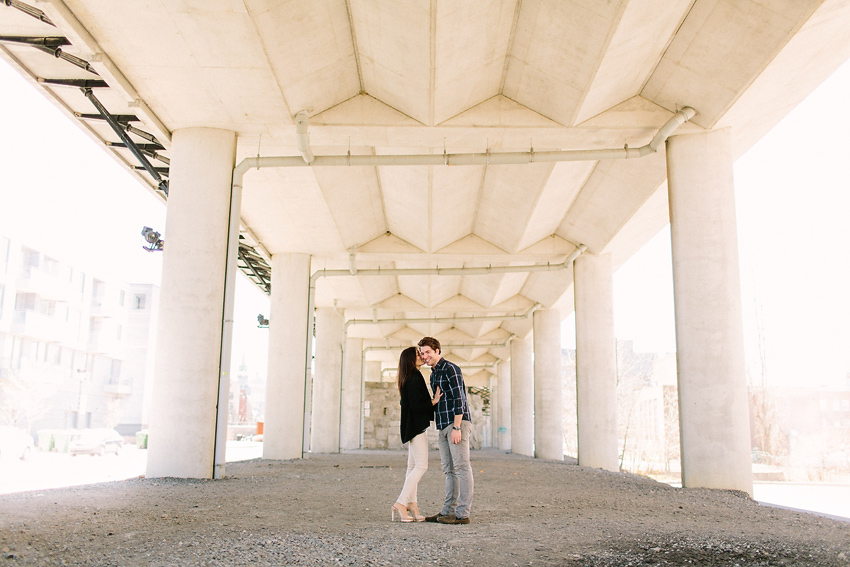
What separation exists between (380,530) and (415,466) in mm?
726

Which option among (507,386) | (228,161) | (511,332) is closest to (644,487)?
(228,161)

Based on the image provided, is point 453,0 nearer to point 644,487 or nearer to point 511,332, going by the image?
point 644,487

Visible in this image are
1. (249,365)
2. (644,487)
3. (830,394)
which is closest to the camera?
(644,487)

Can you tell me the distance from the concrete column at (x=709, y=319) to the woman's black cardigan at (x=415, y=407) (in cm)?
647

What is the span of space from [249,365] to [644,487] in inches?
5932

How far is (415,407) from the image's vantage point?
6.16 m

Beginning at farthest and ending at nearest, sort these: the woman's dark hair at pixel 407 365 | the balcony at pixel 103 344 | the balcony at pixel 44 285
A: the balcony at pixel 103 344 → the balcony at pixel 44 285 → the woman's dark hair at pixel 407 365

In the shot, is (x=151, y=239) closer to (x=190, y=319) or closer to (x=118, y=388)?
(x=190, y=319)

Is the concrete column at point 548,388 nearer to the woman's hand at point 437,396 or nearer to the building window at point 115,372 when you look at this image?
the woman's hand at point 437,396

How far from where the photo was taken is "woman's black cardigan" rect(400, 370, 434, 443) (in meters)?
6.14

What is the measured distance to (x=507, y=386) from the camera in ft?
149

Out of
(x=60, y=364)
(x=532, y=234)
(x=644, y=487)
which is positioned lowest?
(x=644, y=487)

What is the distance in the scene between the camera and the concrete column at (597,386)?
18828 millimetres

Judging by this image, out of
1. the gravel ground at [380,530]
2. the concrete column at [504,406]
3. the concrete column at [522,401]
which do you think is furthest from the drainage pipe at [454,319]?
the gravel ground at [380,530]
